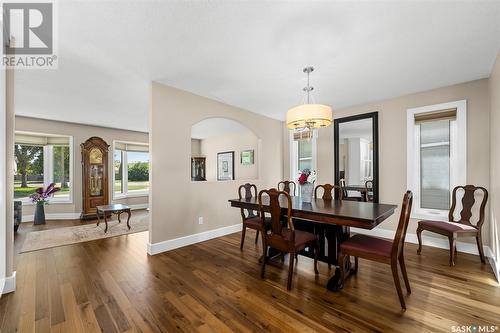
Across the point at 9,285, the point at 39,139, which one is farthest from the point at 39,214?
the point at 9,285

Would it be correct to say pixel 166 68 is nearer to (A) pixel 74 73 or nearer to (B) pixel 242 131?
(A) pixel 74 73

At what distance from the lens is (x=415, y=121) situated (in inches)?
147

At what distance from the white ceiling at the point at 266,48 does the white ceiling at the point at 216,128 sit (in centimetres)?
178

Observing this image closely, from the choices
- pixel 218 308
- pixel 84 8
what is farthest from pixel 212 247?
pixel 84 8

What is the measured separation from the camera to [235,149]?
6684mm

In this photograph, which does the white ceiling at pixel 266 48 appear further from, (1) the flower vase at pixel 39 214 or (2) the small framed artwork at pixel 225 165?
(2) the small framed artwork at pixel 225 165

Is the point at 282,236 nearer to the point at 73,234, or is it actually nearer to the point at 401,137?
the point at 401,137

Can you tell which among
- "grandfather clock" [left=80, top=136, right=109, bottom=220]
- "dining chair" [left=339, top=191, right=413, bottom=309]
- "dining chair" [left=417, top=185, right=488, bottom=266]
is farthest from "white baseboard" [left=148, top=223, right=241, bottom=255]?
→ "grandfather clock" [left=80, top=136, right=109, bottom=220]

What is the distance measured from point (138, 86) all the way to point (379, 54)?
3328mm

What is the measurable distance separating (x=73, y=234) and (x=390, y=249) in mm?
5173

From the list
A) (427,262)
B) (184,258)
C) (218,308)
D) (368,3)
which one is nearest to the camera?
(368,3)

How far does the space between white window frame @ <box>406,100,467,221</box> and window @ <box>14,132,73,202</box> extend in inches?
299
